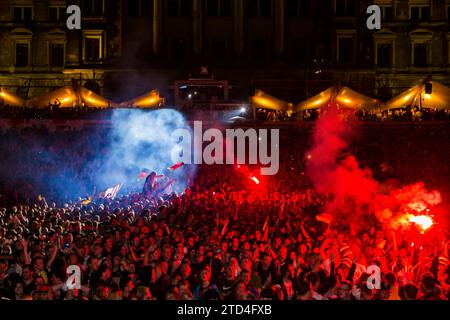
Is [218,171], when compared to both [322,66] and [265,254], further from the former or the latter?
[322,66]

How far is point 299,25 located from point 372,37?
189 inches

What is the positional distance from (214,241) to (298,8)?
35.1 m

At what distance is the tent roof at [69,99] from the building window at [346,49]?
2052cm

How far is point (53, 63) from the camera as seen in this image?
49500mm

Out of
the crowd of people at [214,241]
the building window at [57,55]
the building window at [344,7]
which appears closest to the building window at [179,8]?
the building window at [57,55]

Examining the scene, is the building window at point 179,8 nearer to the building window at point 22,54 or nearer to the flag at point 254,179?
the building window at point 22,54

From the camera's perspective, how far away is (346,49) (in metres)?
46.7

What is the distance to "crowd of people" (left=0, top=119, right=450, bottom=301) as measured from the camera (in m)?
10.9

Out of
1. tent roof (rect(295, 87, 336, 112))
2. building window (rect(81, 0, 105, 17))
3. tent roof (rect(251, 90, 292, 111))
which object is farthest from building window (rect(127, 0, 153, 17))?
tent roof (rect(295, 87, 336, 112))

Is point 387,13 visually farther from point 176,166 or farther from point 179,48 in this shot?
point 176,166

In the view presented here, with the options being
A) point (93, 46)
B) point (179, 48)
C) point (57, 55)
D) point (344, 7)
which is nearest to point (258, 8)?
point (344, 7)
